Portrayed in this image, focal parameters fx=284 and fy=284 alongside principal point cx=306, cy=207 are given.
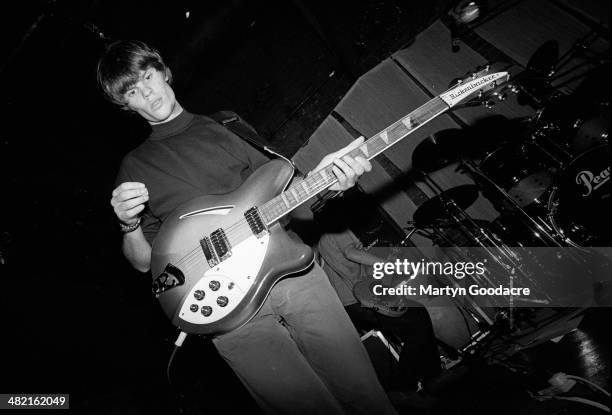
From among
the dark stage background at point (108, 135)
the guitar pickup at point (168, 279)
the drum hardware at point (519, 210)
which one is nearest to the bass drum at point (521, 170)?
the drum hardware at point (519, 210)

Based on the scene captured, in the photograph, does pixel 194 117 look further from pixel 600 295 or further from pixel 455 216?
pixel 600 295

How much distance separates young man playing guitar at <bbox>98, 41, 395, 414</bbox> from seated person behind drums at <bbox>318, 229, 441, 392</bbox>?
160 centimetres

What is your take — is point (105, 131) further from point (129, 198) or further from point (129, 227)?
point (129, 198)

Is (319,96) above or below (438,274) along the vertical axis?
above

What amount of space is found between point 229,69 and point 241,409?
4.46 m

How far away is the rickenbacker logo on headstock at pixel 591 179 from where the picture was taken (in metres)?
2.90

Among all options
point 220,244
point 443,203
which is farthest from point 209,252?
point 443,203

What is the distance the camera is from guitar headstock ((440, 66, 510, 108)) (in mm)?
1770

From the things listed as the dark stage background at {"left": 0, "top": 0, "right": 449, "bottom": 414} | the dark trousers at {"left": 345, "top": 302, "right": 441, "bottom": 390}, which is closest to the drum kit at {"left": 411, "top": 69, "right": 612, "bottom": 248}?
the dark trousers at {"left": 345, "top": 302, "right": 441, "bottom": 390}

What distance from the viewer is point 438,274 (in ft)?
14.2

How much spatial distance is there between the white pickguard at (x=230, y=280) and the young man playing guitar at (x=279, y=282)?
0.69ft

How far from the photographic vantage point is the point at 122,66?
2.02 meters

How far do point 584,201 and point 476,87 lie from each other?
249 centimetres

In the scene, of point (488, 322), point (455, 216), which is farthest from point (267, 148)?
point (488, 322)
